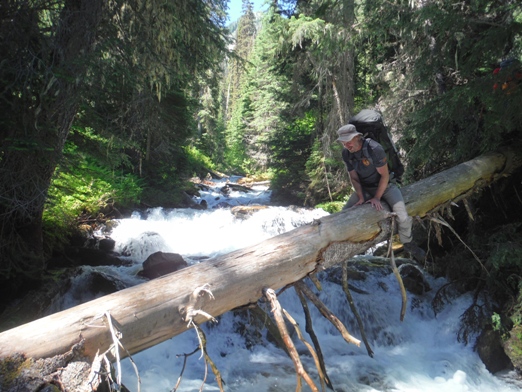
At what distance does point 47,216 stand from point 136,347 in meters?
6.64

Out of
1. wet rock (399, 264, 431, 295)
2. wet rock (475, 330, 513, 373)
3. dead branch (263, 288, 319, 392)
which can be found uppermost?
dead branch (263, 288, 319, 392)

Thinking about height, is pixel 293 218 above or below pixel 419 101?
below

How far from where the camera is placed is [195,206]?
19469 millimetres

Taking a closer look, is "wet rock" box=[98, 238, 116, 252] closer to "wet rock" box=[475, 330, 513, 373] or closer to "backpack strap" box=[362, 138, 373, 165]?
"backpack strap" box=[362, 138, 373, 165]

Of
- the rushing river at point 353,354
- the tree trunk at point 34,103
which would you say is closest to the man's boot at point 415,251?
the rushing river at point 353,354

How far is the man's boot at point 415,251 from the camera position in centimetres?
918

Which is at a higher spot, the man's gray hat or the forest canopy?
the forest canopy

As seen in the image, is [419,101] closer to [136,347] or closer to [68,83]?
[68,83]

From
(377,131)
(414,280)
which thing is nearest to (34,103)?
(377,131)

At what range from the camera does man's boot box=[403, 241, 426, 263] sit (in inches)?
361

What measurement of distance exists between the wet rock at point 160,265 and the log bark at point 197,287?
548 cm

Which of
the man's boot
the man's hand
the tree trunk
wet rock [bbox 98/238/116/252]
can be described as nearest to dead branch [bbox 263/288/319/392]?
the man's hand

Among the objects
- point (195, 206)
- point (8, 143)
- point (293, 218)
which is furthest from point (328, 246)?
point (195, 206)

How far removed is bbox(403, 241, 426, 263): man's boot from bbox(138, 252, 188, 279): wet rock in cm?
595
